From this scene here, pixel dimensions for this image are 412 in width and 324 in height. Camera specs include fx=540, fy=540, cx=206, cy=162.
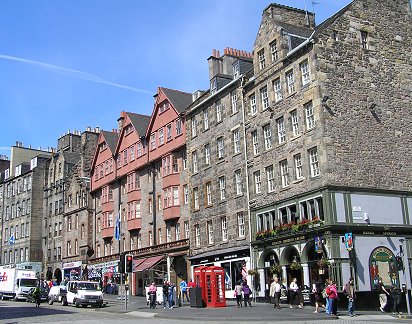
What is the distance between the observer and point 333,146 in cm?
3108

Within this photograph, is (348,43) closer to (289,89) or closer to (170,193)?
(289,89)

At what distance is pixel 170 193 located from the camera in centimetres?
4766

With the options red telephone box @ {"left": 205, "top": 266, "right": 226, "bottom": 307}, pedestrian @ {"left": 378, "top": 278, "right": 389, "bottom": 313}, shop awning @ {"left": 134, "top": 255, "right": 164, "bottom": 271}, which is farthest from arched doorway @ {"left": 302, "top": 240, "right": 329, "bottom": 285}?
shop awning @ {"left": 134, "top": 255, "right": 164, "bottom": 271}

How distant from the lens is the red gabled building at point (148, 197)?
47156mm

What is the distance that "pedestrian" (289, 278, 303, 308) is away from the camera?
2980 cm

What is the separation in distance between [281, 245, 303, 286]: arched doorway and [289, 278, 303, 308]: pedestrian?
1.99 ft

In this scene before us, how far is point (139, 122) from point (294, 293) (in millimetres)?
31659

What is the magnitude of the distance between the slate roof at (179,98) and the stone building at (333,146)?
12324 mm

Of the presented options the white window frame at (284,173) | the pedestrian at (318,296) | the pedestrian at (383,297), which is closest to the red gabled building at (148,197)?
the white window frame at (284,173)

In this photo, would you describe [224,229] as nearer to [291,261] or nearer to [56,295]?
[291,261]

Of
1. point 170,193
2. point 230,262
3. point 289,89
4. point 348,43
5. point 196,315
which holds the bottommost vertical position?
point 196,315

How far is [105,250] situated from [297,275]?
31268 mm

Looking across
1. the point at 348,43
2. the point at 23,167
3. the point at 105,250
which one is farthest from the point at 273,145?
the point at 23,167

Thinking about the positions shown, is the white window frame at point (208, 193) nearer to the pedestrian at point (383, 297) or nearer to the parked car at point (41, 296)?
the parked car at point (41, 296)
